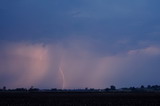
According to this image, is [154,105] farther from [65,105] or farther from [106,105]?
[65,105]

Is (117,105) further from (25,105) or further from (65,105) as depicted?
(25,105)

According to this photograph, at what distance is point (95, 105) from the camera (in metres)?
49.8

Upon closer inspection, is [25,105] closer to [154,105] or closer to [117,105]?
[117,105]

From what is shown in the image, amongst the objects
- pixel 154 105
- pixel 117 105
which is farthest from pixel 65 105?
pixel 154 105

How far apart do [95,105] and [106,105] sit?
6.76 feet

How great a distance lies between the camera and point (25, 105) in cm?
5047

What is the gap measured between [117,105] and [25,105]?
16162mm

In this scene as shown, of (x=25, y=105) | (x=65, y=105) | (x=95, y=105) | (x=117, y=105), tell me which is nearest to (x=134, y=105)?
(x=117, y=105)

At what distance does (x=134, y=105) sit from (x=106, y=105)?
4851 mm

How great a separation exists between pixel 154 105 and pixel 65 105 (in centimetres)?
1553

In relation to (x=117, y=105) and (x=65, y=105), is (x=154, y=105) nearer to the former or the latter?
(x=117, y=105)

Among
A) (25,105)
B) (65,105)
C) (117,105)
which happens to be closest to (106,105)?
(117,105)

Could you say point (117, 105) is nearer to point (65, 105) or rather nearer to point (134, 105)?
point (134, 105)

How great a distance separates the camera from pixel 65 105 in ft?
164
